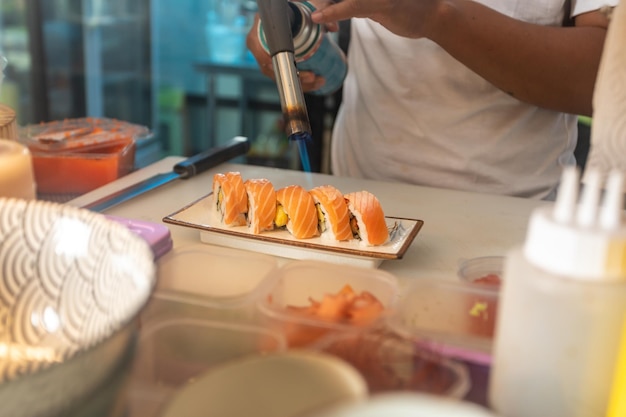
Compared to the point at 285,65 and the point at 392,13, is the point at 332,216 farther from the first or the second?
the point at 392,13

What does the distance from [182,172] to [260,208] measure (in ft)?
1.15

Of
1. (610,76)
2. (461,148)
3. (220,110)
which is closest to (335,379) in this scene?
(610,76)

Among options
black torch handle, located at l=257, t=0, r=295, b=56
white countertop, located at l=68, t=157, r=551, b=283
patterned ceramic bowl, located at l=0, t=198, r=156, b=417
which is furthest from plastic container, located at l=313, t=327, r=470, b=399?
black torch handle, located at l=257, t=0, r=295, b=56

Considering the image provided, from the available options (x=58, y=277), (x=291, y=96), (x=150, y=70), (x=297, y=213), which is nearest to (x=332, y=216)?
(x=297, y=213)

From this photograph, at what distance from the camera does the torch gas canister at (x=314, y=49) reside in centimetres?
111

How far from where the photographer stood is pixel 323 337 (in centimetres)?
52

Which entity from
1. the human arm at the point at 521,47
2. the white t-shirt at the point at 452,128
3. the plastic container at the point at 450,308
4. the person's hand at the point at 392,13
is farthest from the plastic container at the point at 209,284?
the white t-shirt at the point at 452,128

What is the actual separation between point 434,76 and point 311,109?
50.4 inches

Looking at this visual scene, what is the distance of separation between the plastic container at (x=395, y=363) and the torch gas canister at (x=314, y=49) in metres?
0.72

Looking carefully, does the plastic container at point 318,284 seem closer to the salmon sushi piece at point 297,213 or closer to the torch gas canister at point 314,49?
the salmon sushi piece at point 297,213

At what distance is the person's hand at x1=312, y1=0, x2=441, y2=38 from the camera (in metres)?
1.07

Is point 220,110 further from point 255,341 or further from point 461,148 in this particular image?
point 255,341

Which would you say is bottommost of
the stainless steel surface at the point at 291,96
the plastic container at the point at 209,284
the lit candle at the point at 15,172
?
the plastic container at the point at 209,284

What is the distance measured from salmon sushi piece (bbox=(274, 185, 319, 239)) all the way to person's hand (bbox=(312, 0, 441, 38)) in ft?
1.07
